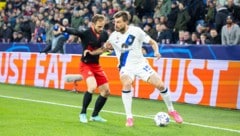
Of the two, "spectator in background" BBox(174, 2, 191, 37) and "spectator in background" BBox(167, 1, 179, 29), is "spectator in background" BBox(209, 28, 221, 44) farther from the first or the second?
"spectator in background" BBox(167, 1, 179, 29)

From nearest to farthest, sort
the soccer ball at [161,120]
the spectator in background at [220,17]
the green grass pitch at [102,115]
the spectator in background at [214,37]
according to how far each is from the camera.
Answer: the green grass pitch at [102,115] < the soccer ball at [161,120] < the spectator in background at [214,37] < the spectator in background at [220,17]

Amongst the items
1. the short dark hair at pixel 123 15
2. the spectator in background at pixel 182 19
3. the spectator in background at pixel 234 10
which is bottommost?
the spectator in background at pixel 182 19

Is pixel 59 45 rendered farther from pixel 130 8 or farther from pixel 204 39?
pixel 204 39

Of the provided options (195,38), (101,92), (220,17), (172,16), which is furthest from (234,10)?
(101,92)

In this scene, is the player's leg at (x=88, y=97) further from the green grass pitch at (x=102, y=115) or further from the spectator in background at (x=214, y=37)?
the spectator in background at (x=214, y=37)

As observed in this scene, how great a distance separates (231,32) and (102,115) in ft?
21.0

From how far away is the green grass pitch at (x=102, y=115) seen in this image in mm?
9242

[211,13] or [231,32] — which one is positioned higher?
[211,13]

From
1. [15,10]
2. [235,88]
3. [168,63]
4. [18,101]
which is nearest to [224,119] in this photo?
[235,88]

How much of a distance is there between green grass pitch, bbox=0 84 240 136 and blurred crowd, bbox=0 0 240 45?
3.47 m

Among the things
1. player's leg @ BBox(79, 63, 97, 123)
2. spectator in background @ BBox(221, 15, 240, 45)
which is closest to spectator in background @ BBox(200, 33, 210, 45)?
spectator in background @ BBox(221, 15, 240, 45)

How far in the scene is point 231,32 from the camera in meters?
16.6

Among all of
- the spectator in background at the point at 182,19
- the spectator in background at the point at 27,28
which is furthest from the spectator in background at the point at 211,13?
the spectator in background at the point at 27,28

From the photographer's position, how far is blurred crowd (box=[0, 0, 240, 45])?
57.7 feet
